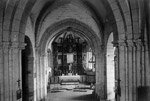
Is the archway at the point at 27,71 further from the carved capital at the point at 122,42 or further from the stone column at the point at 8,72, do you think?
the carved capital at the point at 122,42

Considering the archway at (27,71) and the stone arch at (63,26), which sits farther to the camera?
the stone arch at (63,26)

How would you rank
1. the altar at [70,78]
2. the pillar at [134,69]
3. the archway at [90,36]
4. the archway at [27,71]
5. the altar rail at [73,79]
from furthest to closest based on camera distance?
the altar at [70,78] < the altar rail at [73,79] < the archway at [90,36] < the archway at [27,71] < the pillar at [134,69]

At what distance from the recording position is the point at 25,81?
10406mm

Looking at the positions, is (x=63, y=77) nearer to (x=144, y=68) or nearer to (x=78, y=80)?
(x=78, y=80)

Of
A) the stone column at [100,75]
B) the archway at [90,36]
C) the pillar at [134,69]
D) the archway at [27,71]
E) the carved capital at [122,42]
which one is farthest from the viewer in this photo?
the archway at [90,36]

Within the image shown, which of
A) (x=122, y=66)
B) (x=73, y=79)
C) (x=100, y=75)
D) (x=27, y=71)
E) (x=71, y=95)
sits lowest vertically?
(x=71, y=95)

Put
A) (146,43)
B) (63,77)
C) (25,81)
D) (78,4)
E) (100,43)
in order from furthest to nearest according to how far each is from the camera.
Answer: (63,77) < (100,43) < (78,4) < (25,81) < (146,43)

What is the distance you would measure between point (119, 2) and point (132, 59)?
1806 mm

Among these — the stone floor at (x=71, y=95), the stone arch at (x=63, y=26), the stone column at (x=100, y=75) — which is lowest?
the stone floor at (x=71, y=95)

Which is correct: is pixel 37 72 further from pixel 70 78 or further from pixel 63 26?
pixel 70 78

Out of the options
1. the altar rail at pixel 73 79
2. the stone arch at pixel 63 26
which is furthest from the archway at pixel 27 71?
the altar rail at pixel 73 79

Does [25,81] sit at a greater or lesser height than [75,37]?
lesser

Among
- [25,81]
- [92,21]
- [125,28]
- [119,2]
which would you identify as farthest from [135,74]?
[92,21]

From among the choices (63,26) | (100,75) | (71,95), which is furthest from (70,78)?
(63,26)
